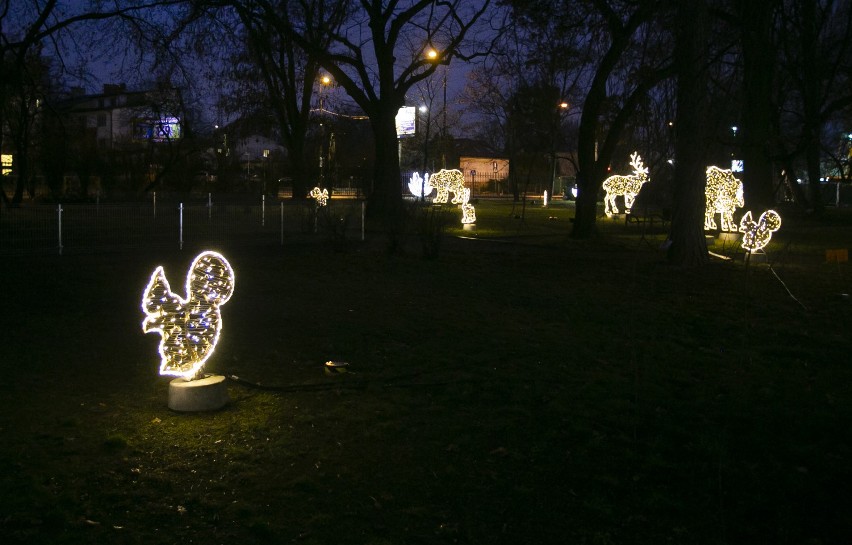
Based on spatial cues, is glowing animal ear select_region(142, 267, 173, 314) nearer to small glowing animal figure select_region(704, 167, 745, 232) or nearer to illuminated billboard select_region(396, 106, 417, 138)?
small glowing animal figure select_region(704, 167, 745, 232)

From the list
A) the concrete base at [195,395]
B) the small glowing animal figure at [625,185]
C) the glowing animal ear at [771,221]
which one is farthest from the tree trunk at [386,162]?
the concrete base at [195,395]

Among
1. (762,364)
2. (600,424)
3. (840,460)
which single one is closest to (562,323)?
(762,364)

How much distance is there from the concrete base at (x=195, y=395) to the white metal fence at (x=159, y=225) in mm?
11558

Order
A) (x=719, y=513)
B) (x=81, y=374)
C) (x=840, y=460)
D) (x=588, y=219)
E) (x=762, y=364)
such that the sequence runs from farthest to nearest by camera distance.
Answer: (x=588, y=219)
(x=762, y=364)
(x=81, y=374)
(x=840, y=460)
(x=719, y=513)

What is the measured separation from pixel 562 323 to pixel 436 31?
17.5 metres

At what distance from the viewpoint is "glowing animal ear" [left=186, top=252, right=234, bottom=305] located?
6977 millimetres

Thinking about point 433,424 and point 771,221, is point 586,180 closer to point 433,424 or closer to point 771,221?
point 771,221

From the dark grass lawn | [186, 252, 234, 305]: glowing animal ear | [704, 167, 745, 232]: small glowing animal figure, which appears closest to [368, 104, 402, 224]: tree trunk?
[704, 167, 745, 232]: small glowing animal figure

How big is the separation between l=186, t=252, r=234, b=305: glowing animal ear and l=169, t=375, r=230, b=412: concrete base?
2.58 feet

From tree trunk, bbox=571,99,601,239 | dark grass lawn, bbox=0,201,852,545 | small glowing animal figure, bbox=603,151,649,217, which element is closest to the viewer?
dark grass lawn, bbox=0,201,852,545

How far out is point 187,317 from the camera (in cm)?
689

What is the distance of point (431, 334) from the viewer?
10.1m

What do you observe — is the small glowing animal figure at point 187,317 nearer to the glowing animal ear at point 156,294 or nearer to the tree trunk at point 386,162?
the glowing animal ear at point 156,294

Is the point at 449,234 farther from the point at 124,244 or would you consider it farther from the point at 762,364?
the point at 762,364
